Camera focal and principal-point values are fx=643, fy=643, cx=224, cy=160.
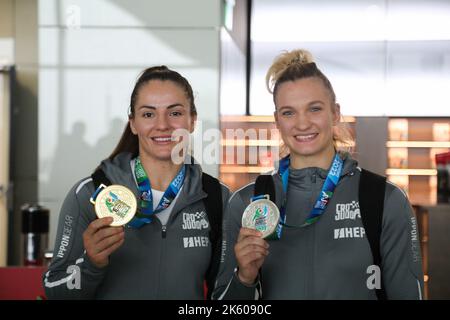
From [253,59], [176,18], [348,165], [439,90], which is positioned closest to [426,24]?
[439,90]

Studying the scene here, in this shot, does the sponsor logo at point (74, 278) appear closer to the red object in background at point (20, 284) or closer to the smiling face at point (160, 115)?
the smiling face at point (160, 115)

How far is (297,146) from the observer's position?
5.65 feet

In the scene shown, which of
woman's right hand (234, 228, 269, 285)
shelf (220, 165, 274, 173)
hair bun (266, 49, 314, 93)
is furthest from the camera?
shelf (220, 165, 274, 173)

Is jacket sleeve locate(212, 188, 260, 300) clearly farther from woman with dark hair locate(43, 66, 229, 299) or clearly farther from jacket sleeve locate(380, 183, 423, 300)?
jacket sleeve locate(380, 183, 423, 300)

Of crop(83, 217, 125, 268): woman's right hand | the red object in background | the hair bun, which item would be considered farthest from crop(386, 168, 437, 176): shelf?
crop(83, 217, 125, 268): woman's right hand

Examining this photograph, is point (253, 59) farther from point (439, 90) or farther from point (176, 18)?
point (176, 18)

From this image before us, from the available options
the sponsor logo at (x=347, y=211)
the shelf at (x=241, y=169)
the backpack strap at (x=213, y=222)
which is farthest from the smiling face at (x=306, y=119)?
the shelf at (x=241, y=169)

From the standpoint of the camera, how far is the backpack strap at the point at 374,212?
1.65 m

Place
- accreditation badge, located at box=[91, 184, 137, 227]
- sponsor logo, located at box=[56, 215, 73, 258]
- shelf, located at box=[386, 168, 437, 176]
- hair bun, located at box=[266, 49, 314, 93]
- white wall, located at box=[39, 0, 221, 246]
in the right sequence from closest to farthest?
accreditation badge, located at box=[91, 184, 137, 227], sponsor logo, located at box=[56, 215, 73, 258], hair bun, located at box=[266, 49, 314, 93], white wall, located at box=[39, 0, 221, 246], shelf, located at box=[386, 168, 437, 176]

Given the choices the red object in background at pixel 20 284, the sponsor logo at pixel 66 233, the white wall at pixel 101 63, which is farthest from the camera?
the white wall at pixel 101 63

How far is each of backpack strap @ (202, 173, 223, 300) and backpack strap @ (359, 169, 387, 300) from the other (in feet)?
1.34

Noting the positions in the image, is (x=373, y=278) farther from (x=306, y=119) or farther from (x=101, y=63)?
(x=101, y=63)

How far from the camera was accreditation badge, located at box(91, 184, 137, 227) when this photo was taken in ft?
5.38
